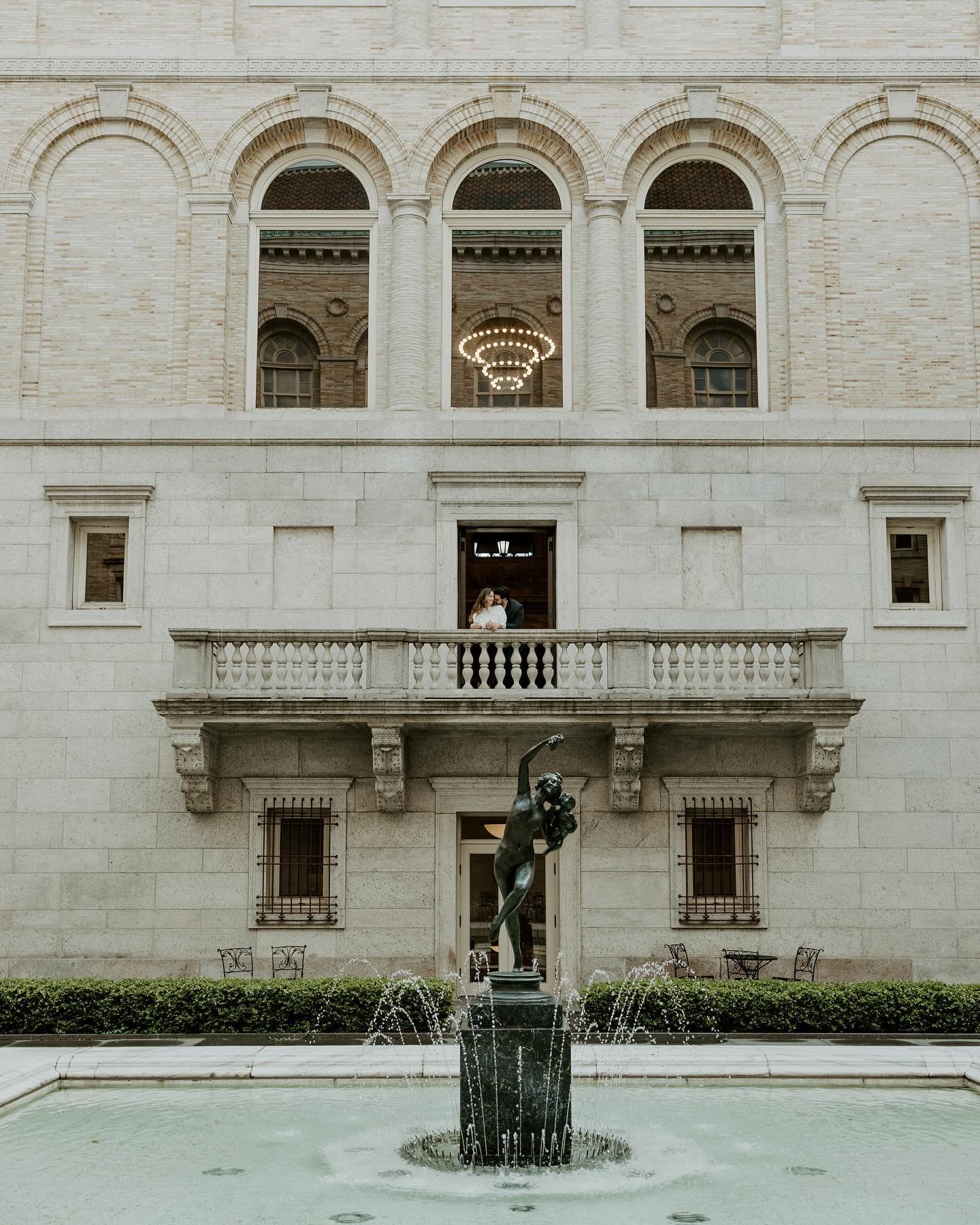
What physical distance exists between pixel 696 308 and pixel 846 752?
8206 mm

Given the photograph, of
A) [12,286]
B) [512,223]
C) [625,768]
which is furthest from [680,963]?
[12,286]

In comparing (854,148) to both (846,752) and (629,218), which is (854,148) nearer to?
(629,218)

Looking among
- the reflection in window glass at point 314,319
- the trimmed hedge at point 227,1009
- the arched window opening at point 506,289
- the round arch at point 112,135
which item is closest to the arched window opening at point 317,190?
the reflection in window glass at point 314,319

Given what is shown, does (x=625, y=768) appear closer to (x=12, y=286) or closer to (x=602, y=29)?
(x=602, y=29)

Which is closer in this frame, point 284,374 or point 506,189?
point 284,374

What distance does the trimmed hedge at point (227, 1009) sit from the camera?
19516 mm

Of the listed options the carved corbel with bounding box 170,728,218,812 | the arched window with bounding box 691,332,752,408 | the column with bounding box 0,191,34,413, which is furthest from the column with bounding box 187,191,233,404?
the arched window with bounding box 691,332,752,408

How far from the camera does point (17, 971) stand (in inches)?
923

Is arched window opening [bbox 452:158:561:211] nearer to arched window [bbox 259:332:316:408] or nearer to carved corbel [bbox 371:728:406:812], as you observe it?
arched window [bbox 259:332:316:408]

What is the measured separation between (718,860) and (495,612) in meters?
5.57

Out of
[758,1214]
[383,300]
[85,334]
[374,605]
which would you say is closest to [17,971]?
[374,605]

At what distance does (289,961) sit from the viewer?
23.2 m

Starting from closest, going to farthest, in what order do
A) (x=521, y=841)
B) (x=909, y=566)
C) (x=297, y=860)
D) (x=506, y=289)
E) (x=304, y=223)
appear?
(x=521, y=841)
(x=297, y=860)
(x=909, y=566)
(x=506, y=289)
(x=304, y=223)

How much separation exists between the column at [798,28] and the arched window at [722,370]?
213 inches
